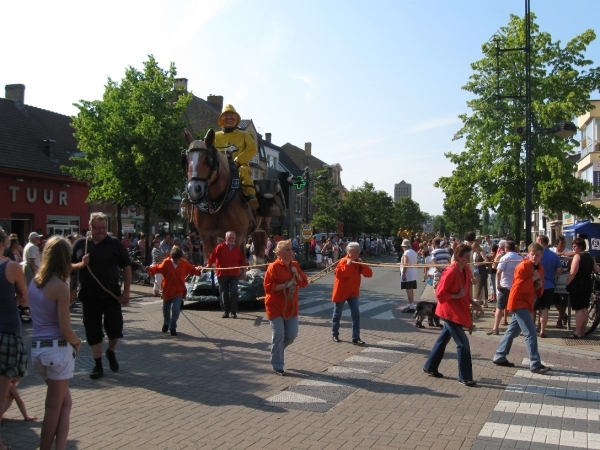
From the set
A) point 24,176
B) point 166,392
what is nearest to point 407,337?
point 166,392

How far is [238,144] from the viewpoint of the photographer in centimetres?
1478

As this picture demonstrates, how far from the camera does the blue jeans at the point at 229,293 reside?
12.8m

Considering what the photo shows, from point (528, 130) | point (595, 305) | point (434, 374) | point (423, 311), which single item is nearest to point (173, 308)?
point (434, 374)

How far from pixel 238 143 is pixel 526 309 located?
827 cm

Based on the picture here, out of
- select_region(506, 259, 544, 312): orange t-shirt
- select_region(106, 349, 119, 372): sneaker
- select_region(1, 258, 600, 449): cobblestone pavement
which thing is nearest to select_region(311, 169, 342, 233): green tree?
select_region(1, 258, 600, 449): cobblestone pavement

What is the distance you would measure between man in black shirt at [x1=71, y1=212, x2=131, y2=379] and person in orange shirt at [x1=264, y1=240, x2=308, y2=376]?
5.81ft

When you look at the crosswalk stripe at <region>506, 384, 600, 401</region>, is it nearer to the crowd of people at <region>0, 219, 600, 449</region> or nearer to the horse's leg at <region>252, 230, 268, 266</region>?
the crowd of people at <region>0, 219, 600, 449</region>

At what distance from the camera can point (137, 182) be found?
22734 millimetres

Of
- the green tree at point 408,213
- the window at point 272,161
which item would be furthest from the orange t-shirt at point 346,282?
the green tree at point 408,213

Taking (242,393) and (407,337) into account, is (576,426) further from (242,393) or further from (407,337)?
(407,337)

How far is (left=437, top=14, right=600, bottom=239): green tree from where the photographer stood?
2352 cm

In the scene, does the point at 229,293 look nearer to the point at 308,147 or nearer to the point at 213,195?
the point at 213,195

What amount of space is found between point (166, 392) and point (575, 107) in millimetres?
20844

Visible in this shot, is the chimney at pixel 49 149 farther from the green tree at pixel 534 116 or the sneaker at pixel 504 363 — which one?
the sneaker at pixel 504 363
